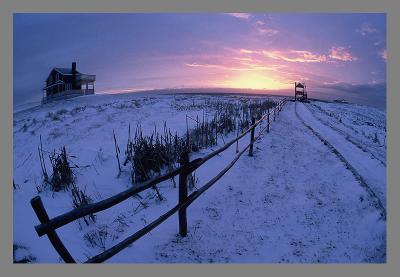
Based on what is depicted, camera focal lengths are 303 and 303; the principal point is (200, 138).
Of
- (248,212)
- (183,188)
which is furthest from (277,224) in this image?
(183,188)

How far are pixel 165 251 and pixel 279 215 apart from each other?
6.64 feet

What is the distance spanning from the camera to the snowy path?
3.88 meters

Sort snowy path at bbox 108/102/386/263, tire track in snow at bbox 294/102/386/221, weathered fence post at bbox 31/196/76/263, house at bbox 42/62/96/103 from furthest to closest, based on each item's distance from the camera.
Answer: house at bbox 42/62/96/103
tire track in snow at bbox 294/102/386/221
snowy path at bbox 108/102/386/263
weathered fence post at bbox 31/196/76/263

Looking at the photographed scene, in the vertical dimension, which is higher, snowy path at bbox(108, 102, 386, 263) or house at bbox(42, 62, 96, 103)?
house at bbox(42, 62, 96, 103)

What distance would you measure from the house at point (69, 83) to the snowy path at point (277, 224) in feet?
103

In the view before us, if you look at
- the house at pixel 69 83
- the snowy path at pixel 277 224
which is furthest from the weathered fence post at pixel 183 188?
the house at pixel 69 83

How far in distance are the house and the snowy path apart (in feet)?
103

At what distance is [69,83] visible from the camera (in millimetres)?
36469

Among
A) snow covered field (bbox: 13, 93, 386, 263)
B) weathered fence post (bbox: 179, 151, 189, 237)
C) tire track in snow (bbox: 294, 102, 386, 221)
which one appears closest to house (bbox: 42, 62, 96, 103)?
snow covered field (bbox: 13, 93, 386, 263)

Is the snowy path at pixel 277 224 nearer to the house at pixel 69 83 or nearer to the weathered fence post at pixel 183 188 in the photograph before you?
the weathered fence post at pixel 183 188

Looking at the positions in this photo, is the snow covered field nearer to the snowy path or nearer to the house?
the snowy path

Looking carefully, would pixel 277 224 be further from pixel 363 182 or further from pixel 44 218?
pixel 44 218

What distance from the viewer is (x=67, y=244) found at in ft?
13.2

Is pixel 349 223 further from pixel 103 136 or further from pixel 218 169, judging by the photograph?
pixel 103 136
